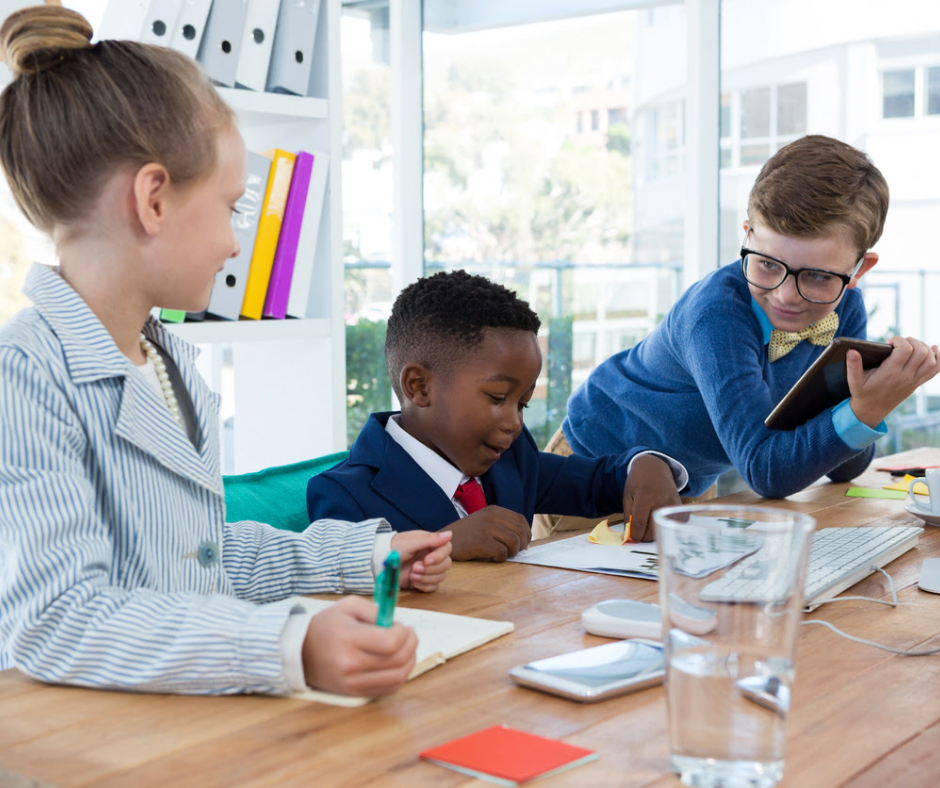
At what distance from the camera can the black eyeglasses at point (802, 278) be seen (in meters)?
1.75

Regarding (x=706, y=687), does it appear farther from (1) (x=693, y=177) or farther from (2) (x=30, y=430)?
(1) (x=693, y=177)

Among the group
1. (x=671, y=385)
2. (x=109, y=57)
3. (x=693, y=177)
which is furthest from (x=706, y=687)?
(x=693, y=177)

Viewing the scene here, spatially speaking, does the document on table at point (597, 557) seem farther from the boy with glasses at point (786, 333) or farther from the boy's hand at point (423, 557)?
the boy with glasses at point (786, 333)

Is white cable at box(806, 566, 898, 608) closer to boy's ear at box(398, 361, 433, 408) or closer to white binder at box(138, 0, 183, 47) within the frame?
boy's ear at box(398, 361, 433, 408)

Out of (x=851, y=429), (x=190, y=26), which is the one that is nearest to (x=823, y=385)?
(x=851, y=429)

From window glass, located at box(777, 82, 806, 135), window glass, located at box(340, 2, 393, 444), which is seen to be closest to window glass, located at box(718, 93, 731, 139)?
window glass, located at box(777, 82, 806, 135)

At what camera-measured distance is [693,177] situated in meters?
2.89

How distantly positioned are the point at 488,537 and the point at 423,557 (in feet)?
0.65

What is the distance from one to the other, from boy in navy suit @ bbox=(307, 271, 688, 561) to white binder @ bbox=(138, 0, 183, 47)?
2.43 feet

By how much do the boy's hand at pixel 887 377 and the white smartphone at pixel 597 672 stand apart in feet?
2.92

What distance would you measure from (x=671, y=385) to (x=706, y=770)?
140 cm

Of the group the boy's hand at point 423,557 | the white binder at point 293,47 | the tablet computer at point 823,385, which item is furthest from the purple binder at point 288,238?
the boy's hand at point 423,557

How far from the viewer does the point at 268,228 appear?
2.12 metres

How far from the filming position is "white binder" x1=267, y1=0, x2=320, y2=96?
6.99 ft
